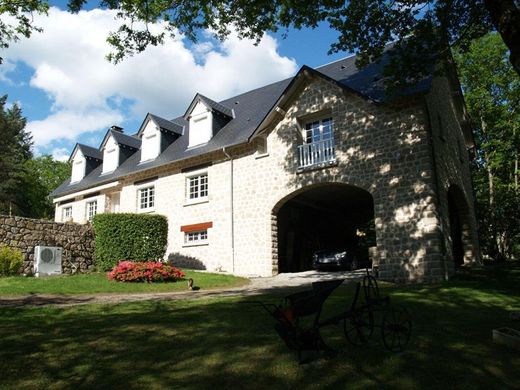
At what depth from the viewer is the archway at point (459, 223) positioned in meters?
17.9

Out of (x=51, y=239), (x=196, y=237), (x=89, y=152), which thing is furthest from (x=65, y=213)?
(x=196, y=237)

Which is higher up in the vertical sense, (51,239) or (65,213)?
(65,213)

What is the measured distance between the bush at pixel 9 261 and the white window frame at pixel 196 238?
6626mm

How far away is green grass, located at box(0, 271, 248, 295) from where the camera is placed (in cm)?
1094

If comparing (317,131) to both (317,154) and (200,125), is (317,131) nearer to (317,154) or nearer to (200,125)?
(317,154)

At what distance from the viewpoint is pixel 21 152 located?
4550 cm

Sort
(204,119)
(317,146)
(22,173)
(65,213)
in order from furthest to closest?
1. (22,173)
2. (65,213)
3. (204,119)
4. (317,146)

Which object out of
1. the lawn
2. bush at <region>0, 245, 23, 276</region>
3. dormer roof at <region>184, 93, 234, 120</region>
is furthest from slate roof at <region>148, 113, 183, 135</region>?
the lawn

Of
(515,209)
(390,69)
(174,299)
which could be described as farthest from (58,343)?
(515,209)

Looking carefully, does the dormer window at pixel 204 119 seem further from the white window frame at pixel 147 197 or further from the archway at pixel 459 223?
the archway at pixel 459 223

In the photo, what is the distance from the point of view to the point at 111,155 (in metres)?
24.4

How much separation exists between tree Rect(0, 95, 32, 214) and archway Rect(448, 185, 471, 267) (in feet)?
105

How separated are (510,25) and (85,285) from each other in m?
11.7

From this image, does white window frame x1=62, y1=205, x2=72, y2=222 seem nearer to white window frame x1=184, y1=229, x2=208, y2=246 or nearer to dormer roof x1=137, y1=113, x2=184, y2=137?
dormer roof x1=137, y1=113, x2=184, y2=137
